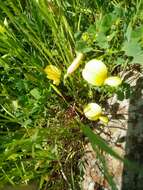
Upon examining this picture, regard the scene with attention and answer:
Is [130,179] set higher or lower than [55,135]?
lower

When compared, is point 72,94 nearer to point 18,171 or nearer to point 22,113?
point 22,113

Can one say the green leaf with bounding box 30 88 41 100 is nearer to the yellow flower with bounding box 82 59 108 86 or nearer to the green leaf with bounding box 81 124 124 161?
the yellow flower with bounding box 82 59 108 86

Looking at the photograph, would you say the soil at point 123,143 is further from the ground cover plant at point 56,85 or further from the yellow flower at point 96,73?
the yellow flower at point 96,73

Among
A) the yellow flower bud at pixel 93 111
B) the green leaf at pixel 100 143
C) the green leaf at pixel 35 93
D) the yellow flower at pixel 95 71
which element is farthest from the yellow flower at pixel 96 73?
the green leaf at pixel 100 143

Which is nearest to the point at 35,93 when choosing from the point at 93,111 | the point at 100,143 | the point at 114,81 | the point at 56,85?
the point at 56,85

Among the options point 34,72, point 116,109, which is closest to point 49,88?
point 34,72

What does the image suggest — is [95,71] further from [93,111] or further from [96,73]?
[93,111]

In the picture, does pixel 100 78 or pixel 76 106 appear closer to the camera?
pixel 100 78
